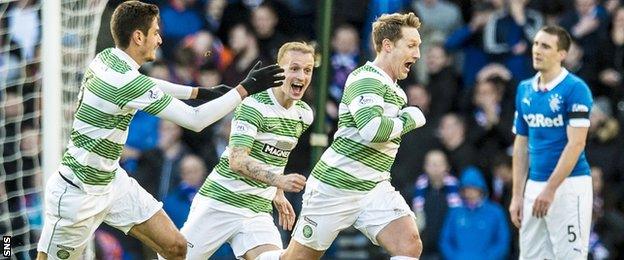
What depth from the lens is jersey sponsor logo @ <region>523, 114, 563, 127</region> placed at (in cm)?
1034

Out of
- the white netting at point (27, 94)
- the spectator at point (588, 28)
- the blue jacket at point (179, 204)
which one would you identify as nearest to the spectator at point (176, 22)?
the white netting at point (27, 94)

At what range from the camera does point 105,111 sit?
28.8 feet

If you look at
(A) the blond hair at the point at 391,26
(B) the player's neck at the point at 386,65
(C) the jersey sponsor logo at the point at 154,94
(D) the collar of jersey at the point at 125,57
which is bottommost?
(C) the jersey sponsor logo at the point at 154,94

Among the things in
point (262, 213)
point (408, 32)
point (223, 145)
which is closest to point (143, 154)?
point (223, 145)

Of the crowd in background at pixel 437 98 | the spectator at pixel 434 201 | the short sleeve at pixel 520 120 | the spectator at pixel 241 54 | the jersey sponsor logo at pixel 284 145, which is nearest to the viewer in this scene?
the jersey sponsor logo at pixel 284 145

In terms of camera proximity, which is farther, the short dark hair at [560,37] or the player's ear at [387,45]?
the short dark hair at [560,37]

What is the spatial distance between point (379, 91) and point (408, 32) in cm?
53

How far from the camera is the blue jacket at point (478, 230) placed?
1267cm

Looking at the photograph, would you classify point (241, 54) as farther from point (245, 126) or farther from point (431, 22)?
point (245, 126)

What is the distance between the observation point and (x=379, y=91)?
884 cm

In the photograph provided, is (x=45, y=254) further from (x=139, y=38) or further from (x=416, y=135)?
(x=416, y=135)

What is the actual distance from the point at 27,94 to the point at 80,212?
12.3ft

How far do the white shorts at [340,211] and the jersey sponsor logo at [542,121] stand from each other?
176 centimetres

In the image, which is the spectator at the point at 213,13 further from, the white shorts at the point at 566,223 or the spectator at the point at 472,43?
the white shorts at the point at 566,223
